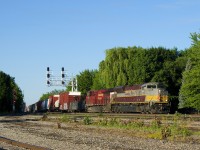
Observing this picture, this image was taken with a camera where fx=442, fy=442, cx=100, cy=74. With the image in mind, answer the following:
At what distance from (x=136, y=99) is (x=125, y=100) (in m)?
2.87

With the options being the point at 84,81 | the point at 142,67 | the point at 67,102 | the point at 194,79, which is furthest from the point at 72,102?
the point at 84,81

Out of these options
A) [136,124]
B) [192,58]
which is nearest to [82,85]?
[192,58]

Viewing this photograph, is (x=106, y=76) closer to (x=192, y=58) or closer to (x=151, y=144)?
(x=192, y=58)

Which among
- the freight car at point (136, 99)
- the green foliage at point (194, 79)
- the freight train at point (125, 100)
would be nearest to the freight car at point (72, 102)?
the freight train at point (125, 100)

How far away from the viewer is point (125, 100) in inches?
2032

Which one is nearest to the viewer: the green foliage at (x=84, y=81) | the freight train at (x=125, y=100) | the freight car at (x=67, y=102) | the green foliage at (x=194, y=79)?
the green foliage at (x=194, y=79)

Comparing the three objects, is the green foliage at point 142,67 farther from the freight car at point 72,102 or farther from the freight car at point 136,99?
the freight car at point 136,99

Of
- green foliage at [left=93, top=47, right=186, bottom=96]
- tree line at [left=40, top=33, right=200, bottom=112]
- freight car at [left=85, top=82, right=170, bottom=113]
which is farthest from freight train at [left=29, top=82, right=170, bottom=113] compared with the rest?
green foliage at [left=93, top=47, right=186, bottom=96]

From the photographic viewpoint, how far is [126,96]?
51.7 meters

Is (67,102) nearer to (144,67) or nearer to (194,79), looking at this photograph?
(144,67)

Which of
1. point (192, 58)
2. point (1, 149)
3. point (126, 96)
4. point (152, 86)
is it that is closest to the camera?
point (1, 149)

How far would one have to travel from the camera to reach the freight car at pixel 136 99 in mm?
46781

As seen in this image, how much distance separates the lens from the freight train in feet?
154

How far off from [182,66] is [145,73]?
646 cm
